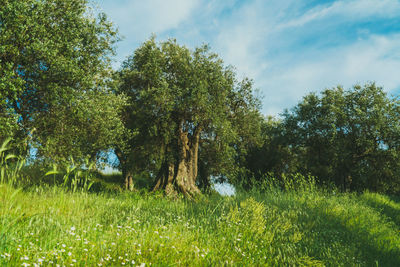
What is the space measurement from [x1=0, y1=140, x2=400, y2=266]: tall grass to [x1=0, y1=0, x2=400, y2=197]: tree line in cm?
355

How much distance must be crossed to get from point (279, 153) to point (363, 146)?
933 cm

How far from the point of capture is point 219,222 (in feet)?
→ 27.7

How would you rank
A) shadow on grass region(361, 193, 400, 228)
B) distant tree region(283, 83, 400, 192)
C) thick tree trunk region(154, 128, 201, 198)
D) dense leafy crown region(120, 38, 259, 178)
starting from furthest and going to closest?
distant tree region(283, 83, 400, 192)
thick tree trunk region(154, 128, 201, 198)
dense leafy crown region(120, 38, 259, 178)
shadow on grass region(361, 193, 400, 228)

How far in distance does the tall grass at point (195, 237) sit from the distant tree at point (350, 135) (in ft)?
56.4

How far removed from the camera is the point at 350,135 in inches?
1139

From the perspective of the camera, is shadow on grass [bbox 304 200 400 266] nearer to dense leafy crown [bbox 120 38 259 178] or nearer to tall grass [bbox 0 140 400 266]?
tall grass [bbox 0 140 400 266]

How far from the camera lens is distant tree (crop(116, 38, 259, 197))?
765 inches

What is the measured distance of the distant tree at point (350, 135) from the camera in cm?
2752

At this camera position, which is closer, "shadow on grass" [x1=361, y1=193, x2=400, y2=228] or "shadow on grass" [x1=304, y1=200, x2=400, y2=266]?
"shadow on grass" [x1=304, y1=200, x2=400, y2=266]

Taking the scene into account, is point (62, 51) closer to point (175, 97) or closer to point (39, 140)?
point (39, 140)

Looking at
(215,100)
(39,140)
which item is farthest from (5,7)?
(215,100)

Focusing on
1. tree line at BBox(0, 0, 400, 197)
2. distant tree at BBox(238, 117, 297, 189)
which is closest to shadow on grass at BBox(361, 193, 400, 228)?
tree line at BBox(0, 0, 400, 197)

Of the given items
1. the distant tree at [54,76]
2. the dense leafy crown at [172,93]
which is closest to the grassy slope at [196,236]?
the distant tree at [54,76]

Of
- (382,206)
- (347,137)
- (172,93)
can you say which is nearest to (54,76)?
(172,93)
